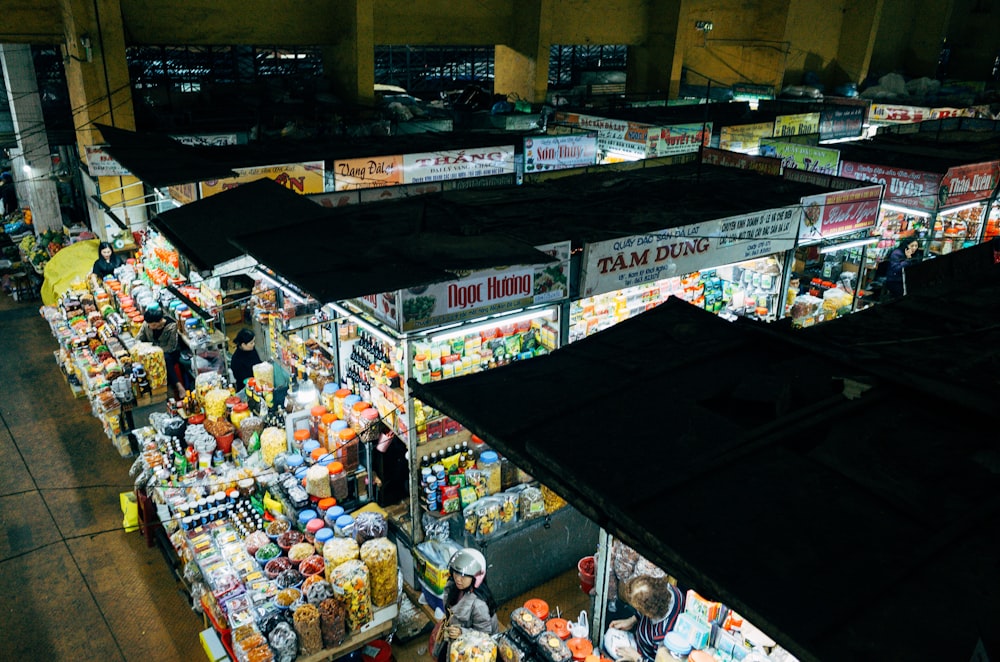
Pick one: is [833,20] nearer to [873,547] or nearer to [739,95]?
[739,95]

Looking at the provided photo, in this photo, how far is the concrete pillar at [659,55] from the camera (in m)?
23.0

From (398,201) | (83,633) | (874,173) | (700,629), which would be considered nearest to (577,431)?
(700,629)

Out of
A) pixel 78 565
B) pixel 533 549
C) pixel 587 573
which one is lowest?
pixel 78 565

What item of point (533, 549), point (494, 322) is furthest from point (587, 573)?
point (494, 322)

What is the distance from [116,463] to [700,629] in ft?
24.7

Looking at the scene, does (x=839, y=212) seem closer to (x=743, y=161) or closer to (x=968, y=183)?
(x=743, y=161)

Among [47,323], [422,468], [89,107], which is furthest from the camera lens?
[89,107]

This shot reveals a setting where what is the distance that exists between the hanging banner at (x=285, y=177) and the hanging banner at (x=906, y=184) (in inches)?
344

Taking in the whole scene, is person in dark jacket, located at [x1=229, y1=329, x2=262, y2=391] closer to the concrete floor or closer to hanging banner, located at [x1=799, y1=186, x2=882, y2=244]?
the concrete floor

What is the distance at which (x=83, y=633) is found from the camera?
6.62m

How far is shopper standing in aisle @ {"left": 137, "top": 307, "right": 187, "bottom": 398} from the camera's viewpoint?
1054 cm

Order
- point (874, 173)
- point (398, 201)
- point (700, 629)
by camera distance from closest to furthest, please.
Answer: point (700, 629)
point (398, 201)
point (874, 173)

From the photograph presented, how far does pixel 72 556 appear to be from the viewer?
25.0 ft

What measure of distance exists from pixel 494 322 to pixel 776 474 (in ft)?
13.8
